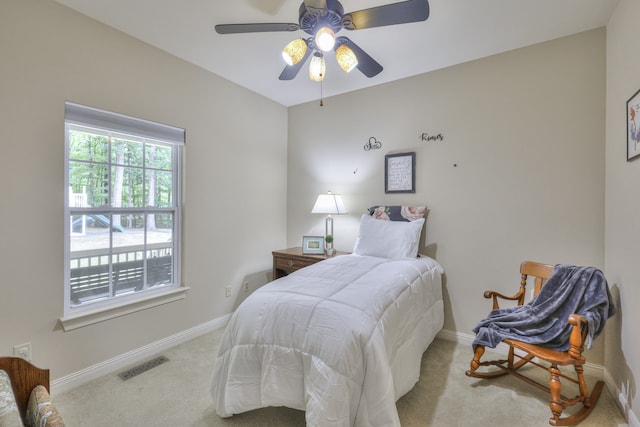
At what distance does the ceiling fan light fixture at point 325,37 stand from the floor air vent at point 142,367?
2639 mm

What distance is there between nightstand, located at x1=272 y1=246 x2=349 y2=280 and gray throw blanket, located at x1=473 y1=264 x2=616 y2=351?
162cm

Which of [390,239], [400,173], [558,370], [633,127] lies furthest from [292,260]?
[633,127]

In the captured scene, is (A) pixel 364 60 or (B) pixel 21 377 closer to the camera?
(B) pixel 21 377

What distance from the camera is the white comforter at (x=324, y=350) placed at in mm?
1381

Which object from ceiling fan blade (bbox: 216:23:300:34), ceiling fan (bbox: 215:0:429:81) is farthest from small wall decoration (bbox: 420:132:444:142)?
ceiling fan blade (bbox: 216:23:300:34)

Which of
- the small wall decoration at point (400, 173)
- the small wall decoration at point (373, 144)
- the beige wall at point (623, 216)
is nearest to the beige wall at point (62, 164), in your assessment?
the small wall decoration at point (373, 144)

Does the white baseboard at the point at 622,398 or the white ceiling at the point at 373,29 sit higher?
the white ceiling at the point at 373,29

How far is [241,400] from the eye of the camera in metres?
1.61

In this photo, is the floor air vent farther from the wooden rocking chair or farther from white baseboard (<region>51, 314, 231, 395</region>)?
the wooden rocking chair

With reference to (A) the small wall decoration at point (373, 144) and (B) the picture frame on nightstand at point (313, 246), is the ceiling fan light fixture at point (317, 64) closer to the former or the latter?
(A) the small wall decoration at point (373, 144)

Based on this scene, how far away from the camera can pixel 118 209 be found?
7.88 ft

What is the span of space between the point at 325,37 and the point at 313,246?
2162 millimetres

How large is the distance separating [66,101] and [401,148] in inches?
112

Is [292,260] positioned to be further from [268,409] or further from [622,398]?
[622,398]
